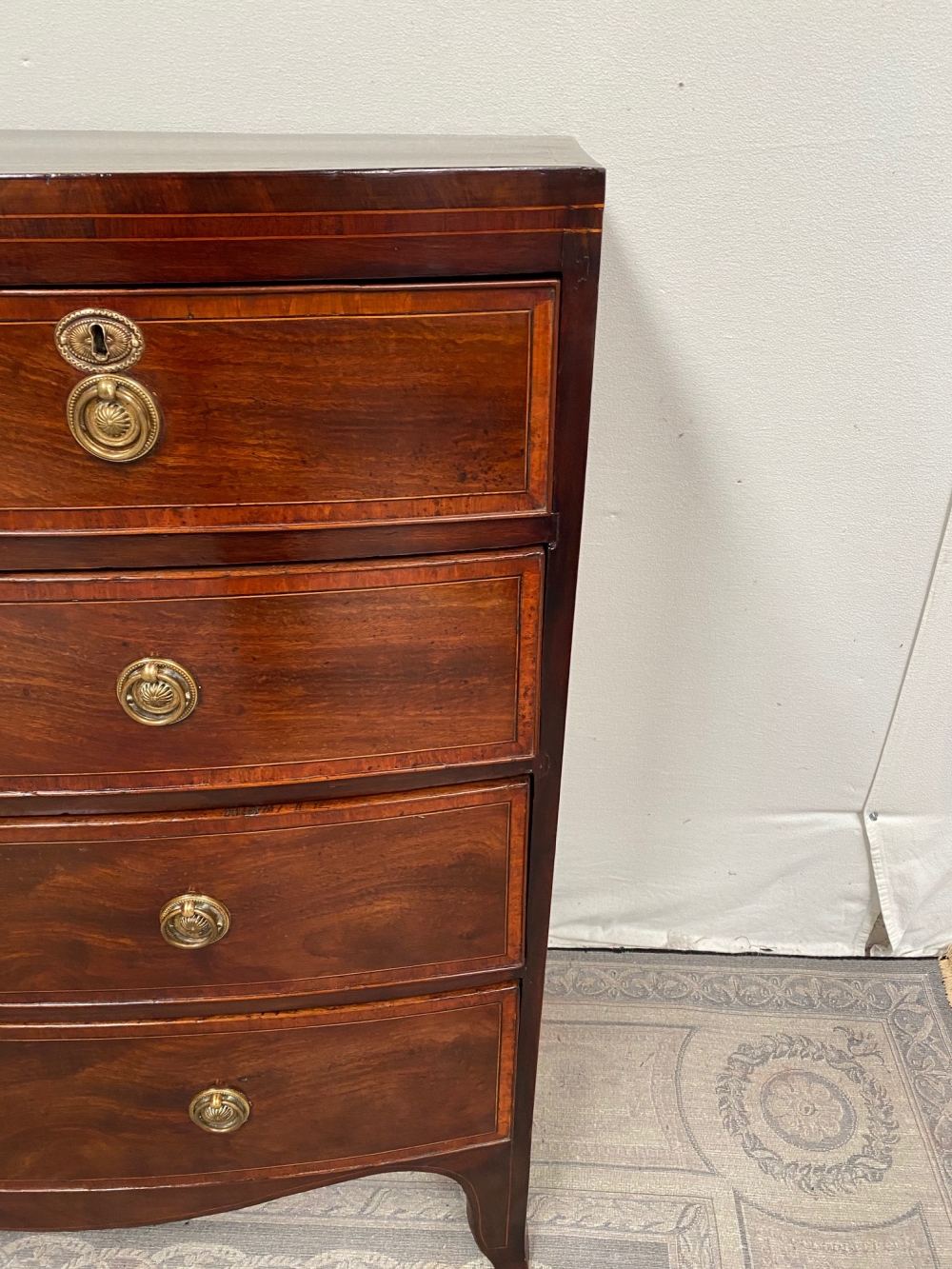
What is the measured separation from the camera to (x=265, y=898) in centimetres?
77

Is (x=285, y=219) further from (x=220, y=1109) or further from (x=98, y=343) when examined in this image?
(x=220, y=1109)

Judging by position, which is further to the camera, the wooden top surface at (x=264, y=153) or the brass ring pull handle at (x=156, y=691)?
the brass ring pull handle at (x=156, y=691)

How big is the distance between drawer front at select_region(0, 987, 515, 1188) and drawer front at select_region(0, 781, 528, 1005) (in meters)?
0.04

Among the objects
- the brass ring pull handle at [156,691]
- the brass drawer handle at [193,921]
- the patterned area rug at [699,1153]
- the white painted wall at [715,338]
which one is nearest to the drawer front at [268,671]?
the brass ring pull handle at [156,691]

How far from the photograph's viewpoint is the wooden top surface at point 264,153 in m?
0.56

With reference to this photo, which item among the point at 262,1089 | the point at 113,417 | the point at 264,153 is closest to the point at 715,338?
the point at 264,153

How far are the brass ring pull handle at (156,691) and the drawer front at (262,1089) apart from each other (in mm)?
302

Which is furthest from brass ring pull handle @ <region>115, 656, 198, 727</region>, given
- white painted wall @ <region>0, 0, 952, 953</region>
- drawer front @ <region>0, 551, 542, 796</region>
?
white painted wall @ <region>0, 0, 952, 953</region>

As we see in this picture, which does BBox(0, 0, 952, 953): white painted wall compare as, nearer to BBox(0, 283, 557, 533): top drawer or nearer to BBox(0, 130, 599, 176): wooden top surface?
BBox(0, 130, 599, 176): wooden top surface

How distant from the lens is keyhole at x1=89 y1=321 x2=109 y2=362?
57 cm

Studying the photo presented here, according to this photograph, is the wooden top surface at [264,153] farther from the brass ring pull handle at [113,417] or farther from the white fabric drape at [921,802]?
the white fabric drape at [921,802]

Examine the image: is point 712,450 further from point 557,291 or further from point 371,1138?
point 371,1138

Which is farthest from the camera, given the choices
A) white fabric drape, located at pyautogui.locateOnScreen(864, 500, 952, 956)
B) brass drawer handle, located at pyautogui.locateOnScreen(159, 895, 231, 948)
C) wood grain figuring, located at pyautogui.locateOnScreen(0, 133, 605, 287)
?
white fabric drape, located at pyautogui.locateOnScreen(864, 500, 952, 956)

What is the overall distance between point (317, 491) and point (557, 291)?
0.19 m
